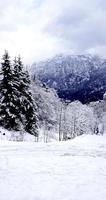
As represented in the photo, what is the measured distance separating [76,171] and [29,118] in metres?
26.4

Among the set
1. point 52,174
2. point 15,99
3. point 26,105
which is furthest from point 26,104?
point 52,174

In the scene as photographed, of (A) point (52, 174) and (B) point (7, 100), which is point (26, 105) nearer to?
(B) point (7, 100)

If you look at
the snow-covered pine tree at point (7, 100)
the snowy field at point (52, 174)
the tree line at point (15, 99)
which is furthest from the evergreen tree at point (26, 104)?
the snowy field at point (52, 174)

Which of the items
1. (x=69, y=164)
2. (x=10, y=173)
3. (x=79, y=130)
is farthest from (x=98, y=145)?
(x=79, y=130)

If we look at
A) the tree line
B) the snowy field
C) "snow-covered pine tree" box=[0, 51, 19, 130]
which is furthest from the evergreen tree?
the snowy field

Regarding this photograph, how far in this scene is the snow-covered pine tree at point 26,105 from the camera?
1430 inches

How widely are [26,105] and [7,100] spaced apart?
4.40m

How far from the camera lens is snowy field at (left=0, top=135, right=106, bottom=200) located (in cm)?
847

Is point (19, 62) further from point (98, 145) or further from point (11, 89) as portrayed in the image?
point (98, 145)

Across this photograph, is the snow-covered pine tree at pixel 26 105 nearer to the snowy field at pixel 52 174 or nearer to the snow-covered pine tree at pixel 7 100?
the snow-covered pine tree at pixel 7 100

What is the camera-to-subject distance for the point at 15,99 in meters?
33.1

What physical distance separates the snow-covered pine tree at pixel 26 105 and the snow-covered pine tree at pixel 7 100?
2545 mm

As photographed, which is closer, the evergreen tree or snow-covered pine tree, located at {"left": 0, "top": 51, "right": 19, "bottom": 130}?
snow-covered pine tree, located at {"left": 0, "top": 51, "right": 19, "bottom": 130}

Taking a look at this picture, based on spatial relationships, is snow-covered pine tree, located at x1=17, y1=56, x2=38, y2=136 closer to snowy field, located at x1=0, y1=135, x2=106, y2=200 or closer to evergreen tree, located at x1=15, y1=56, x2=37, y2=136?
evergreen tree, located at x1=15, y1=56, x2=37, y2=136
